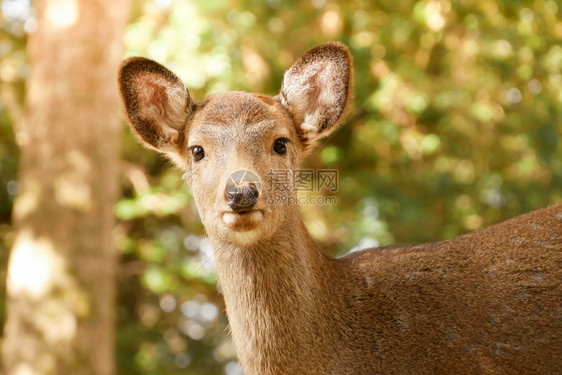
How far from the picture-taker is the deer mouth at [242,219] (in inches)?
168

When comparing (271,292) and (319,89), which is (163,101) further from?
(271,292)

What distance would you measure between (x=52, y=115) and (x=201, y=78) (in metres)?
2.59

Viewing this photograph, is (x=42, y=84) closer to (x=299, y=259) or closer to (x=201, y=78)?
(x=201, y=78)

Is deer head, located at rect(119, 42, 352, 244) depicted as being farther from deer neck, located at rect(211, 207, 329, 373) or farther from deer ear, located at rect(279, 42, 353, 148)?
deer neck, located at rect(211, 207, 329, 373)

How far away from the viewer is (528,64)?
1334cm

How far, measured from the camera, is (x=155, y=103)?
5258mm

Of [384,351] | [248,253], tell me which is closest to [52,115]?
[248,253]

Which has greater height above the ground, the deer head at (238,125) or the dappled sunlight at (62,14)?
the dappled sunlight at (62,14)

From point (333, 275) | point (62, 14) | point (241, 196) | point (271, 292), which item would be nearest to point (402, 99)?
point (62, 14)

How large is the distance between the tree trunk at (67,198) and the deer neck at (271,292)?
5495 mm

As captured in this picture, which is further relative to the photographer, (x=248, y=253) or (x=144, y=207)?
(x=144, y=207)

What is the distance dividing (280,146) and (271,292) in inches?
41.4

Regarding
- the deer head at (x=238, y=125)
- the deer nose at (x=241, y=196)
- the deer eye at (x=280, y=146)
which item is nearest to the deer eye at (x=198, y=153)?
the deer head at (x=238, y=125)

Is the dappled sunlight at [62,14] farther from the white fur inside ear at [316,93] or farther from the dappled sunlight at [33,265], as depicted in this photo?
the white fur inside ear at [316,93]
